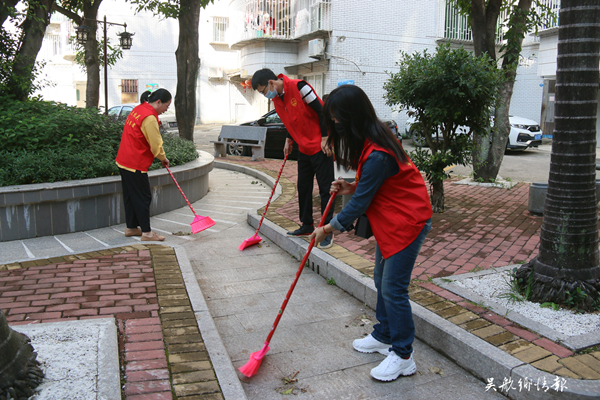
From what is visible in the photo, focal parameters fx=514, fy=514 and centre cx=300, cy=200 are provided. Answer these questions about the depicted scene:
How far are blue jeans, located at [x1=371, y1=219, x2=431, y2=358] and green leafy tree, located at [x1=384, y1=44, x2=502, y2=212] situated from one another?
3.70m

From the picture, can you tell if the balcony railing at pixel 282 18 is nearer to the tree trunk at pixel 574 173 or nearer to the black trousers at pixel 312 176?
the black trousers at pixel 312 176

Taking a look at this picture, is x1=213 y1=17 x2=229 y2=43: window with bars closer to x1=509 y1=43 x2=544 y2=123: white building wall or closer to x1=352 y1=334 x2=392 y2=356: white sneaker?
x1=509 y1=43 x2=544 y2=123: white building wall

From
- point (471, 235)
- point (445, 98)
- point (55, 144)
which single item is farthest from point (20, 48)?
point (471, 235)

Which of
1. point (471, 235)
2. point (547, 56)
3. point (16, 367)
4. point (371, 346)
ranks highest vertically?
point (547, 56)

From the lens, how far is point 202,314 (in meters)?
3.81

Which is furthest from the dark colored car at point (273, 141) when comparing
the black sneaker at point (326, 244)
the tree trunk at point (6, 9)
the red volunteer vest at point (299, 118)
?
the black sneaker at point (326, 244)

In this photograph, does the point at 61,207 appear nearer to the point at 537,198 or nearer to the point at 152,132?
the point at 152,132

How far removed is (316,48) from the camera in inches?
824

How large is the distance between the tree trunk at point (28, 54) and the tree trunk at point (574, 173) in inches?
305

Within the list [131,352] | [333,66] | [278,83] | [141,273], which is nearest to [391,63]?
[333,66]

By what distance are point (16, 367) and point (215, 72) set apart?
3025cm

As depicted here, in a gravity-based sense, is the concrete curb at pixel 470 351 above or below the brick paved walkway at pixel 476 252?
below

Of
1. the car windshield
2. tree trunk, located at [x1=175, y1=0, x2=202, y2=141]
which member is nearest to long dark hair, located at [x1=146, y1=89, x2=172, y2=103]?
tree trunk, located at [x1=175, y1=0, x2=202, y2=141]

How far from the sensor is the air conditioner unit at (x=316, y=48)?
821 inches
